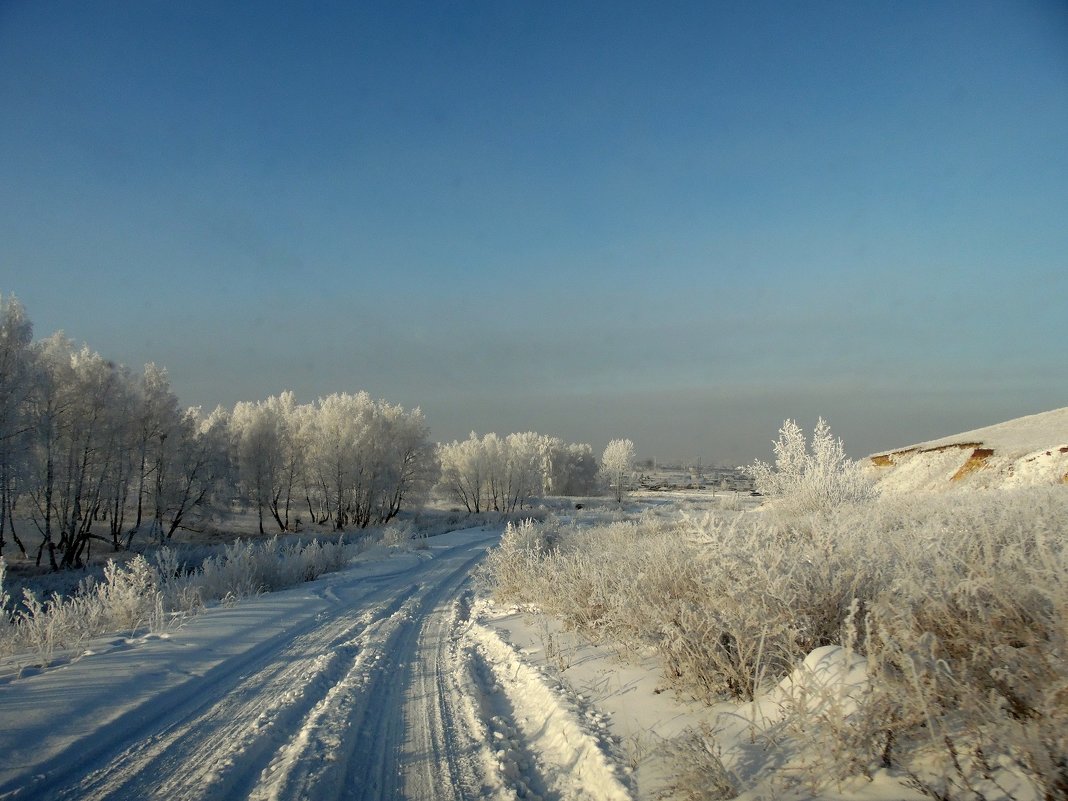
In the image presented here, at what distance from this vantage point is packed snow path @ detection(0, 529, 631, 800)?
343 cm

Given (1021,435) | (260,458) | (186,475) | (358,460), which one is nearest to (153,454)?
(186,475)

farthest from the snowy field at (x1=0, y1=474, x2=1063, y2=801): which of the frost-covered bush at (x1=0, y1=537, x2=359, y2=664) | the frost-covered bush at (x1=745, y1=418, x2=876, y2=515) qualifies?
the frost-covered bush at (x1=745, y1=418, x2=876, y2=515)

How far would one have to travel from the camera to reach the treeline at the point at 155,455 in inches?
872

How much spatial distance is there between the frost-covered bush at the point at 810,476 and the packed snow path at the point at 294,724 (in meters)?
8.45

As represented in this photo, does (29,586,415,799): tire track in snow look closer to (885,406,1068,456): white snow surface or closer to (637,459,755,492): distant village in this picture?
(885,406,1068,456): white snow surface

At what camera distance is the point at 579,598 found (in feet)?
23.6

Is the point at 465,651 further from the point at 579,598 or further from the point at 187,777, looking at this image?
the point at 187,777

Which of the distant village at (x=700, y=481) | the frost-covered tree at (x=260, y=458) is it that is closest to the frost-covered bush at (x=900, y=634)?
the frost-covered tree at (x=260, y=458)

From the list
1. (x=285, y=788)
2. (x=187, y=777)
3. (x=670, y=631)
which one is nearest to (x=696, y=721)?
(x=670, y=631)

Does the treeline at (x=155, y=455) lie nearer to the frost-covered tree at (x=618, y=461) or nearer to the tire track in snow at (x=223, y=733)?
the tire track in snow at (x=223, y=733)

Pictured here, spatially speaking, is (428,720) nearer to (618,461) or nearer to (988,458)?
(988,458)

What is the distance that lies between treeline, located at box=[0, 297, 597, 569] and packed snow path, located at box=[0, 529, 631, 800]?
20.5m

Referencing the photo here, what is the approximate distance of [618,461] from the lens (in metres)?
78.0

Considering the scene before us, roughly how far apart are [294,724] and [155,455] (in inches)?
1289
